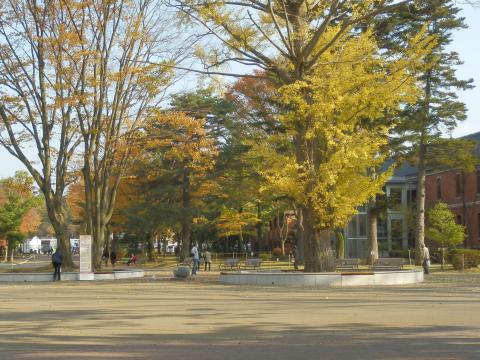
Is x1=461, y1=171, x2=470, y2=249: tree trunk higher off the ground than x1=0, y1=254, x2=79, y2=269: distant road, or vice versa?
x1=461, y1=171, x2=470, y2=249: tree trunk

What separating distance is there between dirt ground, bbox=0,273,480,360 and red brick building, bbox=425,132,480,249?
39414mm

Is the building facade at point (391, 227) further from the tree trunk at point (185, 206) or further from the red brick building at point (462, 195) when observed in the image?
the tree trunk at point (185, 206)

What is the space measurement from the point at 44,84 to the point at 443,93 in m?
23.9

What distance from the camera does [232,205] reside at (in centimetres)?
5462

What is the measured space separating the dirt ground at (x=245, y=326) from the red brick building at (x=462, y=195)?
39.4 meters

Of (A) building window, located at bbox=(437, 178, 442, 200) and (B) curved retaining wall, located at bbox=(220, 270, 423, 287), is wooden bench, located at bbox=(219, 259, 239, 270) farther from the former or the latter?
(A) building window, located at bbox=(437, 178, 442, 200)

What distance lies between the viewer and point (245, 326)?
44.2 feet

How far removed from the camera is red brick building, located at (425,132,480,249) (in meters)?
58.9

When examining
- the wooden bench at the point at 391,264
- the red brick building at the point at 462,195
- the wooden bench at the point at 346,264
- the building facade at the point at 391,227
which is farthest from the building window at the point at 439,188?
the wooden bench at the point at 391,264

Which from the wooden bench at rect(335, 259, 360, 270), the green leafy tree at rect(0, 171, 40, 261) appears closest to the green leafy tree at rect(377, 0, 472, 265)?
the wooden bench at rect(335, 259, 360, 270)

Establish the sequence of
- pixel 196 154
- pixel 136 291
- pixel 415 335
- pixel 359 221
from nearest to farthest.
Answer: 1. pixel 415 335
2. pixel 136 291
3. pixel 196 154
4. pixel 359 221

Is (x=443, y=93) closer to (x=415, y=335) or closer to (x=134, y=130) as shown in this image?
(x=134, y=130)

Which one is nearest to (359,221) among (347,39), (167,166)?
(167,166)

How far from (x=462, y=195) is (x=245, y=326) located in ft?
166
